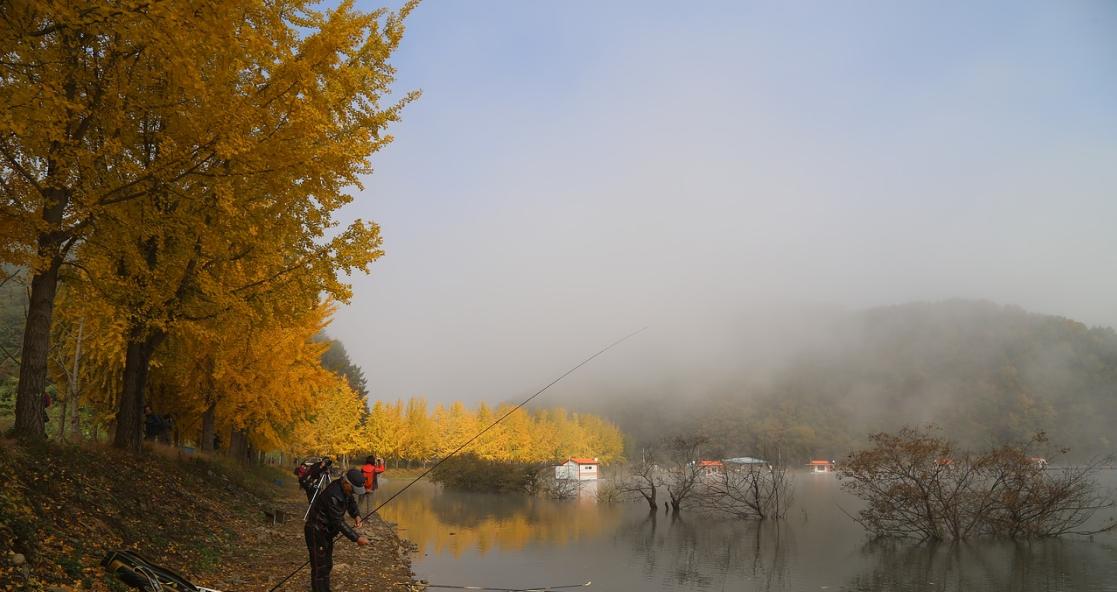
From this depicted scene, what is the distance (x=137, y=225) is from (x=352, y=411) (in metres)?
62.1

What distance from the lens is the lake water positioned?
16453 millimetres

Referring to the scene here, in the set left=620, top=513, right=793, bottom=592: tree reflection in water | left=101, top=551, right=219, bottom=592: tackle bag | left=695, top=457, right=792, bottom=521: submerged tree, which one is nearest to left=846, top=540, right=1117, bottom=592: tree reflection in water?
left=620, top=513, right=793, bottom=592: tree reflection in water

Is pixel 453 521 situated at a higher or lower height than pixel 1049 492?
lower

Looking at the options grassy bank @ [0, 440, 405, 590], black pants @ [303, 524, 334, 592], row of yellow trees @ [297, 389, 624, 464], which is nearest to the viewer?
grassy bank @ [0, 440, 405, 590]

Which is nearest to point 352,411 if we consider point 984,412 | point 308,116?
point 308,116

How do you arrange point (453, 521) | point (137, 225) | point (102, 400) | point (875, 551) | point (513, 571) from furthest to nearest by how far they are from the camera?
point (453, 521) → point (875, 551) → point (102, 400) → point (513, 571) → point (137, 225)

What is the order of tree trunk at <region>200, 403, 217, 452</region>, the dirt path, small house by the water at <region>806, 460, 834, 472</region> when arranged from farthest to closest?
1. small house by the water at <region>806, 460, 834, 472</region>
2. tree trunk at <region>200, 403, 217, 452</region>
3. the dirt path

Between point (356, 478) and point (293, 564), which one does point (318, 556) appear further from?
point (293, 564)

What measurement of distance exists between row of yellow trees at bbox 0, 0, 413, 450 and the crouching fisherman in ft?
12.5

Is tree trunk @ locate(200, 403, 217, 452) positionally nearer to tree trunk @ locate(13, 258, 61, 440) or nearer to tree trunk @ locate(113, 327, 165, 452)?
tree trunk @ locate(113, 327, 165, 452)

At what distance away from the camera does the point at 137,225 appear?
370 inches

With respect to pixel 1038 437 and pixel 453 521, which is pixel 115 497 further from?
pixel 1038 437

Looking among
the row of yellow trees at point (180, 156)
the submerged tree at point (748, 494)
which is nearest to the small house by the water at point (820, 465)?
the submerged tree at point (748, 494)

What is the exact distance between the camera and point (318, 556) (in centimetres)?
847
